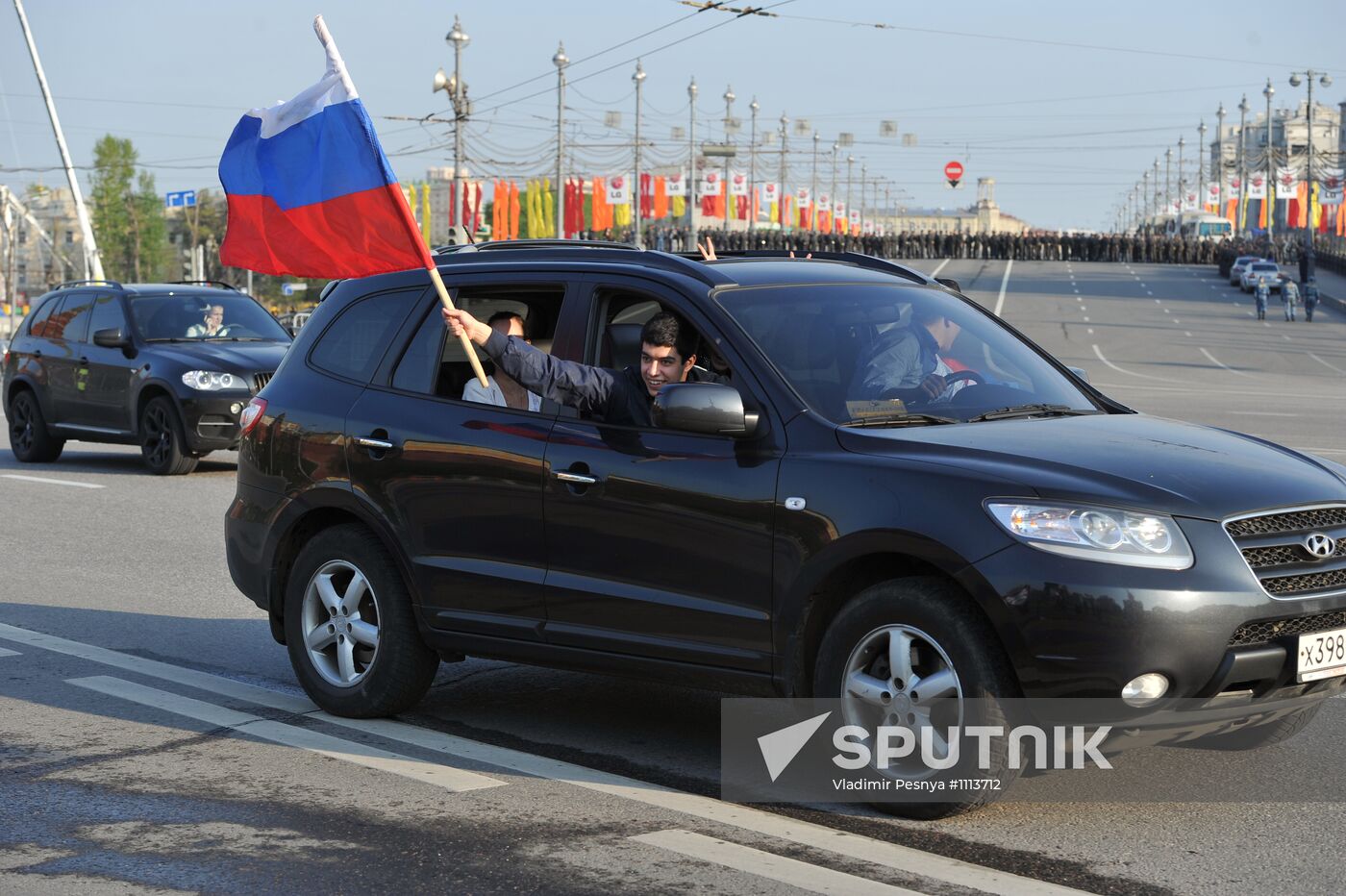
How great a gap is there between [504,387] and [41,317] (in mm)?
13140

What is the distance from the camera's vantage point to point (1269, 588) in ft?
15.7

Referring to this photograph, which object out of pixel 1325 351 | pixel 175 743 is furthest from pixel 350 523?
pixel 1325 351

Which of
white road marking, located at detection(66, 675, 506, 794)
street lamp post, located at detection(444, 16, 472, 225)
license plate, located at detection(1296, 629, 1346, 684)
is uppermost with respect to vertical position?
street lamp post, located at detection(444, 16, 472, 225)

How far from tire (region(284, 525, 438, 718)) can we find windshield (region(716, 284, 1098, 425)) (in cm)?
171

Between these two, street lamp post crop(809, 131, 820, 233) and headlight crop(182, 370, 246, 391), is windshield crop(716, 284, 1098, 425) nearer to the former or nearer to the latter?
headlight crop(182, 370, 246, 391)

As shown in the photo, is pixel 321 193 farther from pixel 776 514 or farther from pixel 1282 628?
pixel 1282 628

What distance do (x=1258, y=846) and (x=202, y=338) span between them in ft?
44.4

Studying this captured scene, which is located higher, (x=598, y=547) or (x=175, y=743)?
(x=598, y=547)

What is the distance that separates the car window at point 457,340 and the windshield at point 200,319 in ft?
35.3

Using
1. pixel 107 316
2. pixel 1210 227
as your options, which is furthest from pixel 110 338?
pixel 1210 227

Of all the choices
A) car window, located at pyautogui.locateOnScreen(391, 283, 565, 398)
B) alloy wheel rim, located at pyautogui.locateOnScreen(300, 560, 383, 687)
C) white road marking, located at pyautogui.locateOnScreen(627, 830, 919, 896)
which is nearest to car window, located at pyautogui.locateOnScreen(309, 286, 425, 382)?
car window, located at pyautogui.locateOnScreen(391, 283, 565, 398)

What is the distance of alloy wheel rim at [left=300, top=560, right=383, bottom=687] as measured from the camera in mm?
6531

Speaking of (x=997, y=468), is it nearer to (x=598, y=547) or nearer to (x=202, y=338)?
(x=598, y=547)

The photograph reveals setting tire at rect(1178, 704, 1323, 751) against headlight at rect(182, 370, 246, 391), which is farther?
headlight at rect(182, 370, 246, 391)
